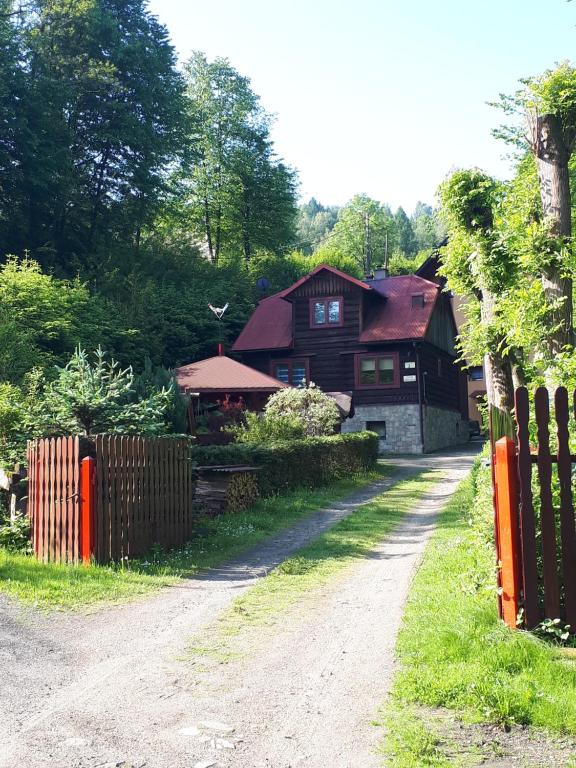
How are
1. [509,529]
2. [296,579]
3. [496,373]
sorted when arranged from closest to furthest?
[509,529], [296,579], [496,373]

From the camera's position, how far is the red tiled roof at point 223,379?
27.8 metres

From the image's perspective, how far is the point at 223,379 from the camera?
1112 inches

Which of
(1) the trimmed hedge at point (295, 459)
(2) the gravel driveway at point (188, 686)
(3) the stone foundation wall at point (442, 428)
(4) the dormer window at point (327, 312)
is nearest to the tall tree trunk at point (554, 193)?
(2) the gravel driveway at point (188, 686)

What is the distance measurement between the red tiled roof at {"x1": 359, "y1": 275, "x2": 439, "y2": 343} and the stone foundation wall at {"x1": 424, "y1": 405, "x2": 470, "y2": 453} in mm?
3702

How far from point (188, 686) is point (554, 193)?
31.7 ft

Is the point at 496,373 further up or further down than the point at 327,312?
further down

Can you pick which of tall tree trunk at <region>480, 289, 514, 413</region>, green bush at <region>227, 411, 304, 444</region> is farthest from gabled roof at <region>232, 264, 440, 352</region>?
tall tree trunk at <region>480, 289, 514, 413</region>

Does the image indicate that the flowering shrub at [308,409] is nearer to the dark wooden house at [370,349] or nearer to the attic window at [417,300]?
the dark wooden house at [370,349]

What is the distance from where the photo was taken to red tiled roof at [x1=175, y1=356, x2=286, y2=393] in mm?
27750

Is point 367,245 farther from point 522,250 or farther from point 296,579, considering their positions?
point 296,579

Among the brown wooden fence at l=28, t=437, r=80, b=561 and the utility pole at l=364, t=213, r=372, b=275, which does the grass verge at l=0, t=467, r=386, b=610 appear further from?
the utility pole at l=364, t=213, r=372, b=275

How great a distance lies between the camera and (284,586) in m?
9.11

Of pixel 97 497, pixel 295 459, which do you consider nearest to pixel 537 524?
pixel 97 497

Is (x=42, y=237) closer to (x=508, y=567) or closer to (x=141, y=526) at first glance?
(x=141, y=526)
